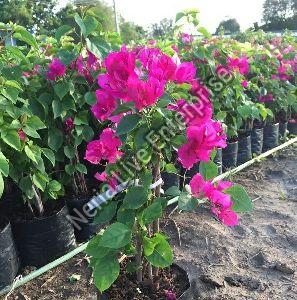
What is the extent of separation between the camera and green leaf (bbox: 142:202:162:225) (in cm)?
141

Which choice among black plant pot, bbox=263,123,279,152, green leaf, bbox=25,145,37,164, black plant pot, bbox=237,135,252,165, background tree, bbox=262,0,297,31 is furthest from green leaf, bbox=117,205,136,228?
background tree, bbox=262,0,297,31

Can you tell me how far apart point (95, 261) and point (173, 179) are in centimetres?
188

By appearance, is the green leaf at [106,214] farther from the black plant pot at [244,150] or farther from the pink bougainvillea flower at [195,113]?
the black plant pot at [244,150]

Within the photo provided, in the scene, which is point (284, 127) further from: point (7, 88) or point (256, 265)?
point (7, 88)

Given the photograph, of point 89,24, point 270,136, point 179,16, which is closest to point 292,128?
point 270,136

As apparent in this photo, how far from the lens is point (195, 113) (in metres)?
1.32

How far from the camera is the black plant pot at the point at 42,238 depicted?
240cm

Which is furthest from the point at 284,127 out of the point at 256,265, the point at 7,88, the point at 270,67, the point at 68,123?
the point at 7,88

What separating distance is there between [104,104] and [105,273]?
61cm

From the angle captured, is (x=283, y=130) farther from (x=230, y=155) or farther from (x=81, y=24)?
(x=81, y=24)

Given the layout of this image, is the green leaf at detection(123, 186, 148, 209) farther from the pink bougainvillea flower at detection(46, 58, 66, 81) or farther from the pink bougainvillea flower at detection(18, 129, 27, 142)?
the pink bougainvillea flower at detection(46, 58, 66, 81)

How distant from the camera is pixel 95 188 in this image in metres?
2.90

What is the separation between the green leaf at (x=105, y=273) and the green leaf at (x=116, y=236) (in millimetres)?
135

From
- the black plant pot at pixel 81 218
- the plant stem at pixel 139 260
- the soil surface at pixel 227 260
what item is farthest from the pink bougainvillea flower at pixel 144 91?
the black plant pot at pixel 81 218
